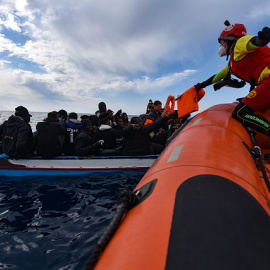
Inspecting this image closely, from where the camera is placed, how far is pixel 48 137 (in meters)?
6.04

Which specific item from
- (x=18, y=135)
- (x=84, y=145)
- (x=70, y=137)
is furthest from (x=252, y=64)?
(x=18, y=135)

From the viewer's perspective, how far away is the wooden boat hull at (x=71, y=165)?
598cm

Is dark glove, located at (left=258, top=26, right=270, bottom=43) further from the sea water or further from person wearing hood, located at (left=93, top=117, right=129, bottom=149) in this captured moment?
person wearing hood, located at (left=93, top=117, right=129, bottom=149)

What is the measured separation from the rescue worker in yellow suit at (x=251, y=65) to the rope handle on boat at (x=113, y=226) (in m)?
2.48

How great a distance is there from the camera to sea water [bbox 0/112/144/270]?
2.66m

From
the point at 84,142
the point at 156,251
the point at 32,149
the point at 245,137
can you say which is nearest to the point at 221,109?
the point at 245,137

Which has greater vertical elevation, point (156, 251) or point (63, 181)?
point (156, 251)

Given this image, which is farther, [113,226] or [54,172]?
[54,172]

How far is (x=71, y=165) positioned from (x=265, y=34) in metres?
5.42

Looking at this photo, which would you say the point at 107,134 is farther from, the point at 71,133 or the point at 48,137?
the point at 48,137

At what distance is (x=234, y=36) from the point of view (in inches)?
135

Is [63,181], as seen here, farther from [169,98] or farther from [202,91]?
[202,91]

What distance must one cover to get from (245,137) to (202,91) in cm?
222

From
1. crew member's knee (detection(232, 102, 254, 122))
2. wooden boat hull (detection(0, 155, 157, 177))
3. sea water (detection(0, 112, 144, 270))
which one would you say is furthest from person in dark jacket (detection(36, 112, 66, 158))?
crew member's knee (detection(232, 102, 254, 122))
